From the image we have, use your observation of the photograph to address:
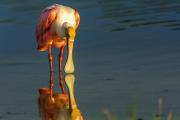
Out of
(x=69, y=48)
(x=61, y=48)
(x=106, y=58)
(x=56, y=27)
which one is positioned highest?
(x=56, y=27)

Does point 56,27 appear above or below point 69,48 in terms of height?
above

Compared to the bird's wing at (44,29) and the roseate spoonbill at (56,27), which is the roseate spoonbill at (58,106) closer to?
the roseate spoonbill at (56,27)

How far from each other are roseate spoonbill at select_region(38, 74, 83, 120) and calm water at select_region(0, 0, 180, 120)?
0.10 metres

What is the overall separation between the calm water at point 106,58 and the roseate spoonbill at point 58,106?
4.1 inches

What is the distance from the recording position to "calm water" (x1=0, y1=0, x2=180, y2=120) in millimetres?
9930

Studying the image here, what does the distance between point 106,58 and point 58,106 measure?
258 cm

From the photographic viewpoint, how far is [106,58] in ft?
41.4

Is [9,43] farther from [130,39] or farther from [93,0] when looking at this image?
[93,0]

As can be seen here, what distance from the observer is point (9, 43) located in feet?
47.4

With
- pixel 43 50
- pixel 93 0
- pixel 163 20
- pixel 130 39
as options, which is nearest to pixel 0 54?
pixel 43 50

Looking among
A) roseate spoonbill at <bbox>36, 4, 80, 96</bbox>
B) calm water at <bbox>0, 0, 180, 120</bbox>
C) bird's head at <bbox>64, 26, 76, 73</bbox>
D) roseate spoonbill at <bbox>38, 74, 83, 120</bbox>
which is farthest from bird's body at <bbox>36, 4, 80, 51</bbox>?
roseate spoonbill at <bbox>38, 74, 83, 120</bbox>

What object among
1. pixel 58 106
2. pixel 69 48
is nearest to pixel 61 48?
pixel 69 48

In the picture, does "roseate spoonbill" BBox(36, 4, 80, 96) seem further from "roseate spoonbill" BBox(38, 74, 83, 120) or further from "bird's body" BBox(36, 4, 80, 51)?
"roseate spoonbill" BBox(38, 74, 83, 120)

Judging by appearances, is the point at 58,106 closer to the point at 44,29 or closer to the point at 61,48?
the point at 61,48
